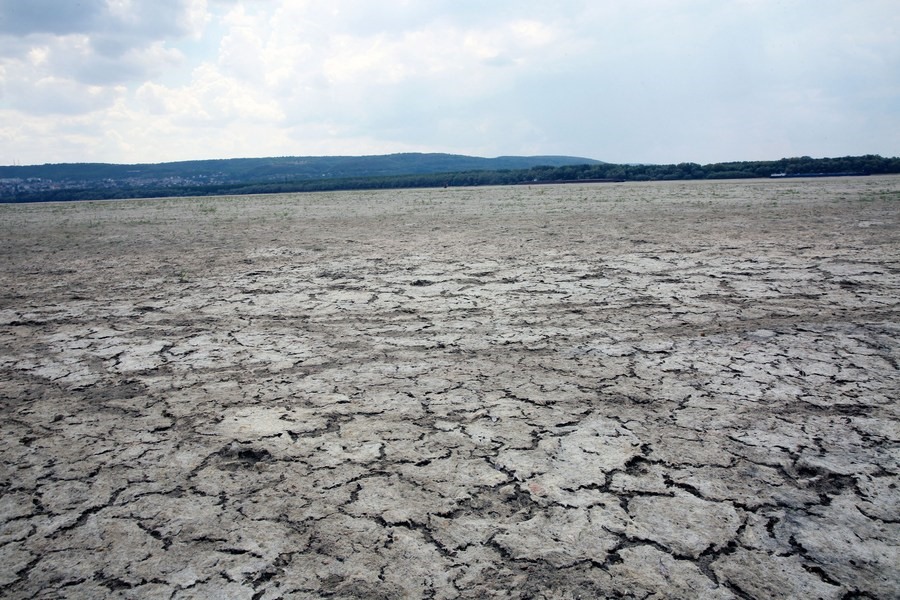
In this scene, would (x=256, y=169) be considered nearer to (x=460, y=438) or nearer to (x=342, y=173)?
(x=342, y=173)

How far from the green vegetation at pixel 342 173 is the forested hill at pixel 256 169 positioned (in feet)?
0.46

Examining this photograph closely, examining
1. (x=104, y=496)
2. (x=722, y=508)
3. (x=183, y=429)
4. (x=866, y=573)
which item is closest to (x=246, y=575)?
(x=104, y=496)

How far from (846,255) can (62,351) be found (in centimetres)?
810

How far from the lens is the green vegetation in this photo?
32.3 meters

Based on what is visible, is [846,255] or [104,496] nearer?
[104,496]

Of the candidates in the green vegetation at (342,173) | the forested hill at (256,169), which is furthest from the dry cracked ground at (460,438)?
the forested hill at (256,169)

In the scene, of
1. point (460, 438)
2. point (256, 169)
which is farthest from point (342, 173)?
point (460, 438)

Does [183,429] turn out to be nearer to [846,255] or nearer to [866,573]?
[866,573]

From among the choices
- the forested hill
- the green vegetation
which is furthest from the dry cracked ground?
the forested hill

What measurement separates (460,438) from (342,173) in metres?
96.6

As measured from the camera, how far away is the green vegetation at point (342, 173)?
106ft

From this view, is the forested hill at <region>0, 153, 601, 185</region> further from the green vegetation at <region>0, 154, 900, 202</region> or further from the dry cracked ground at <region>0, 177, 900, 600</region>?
the dry cracked ground at <region>0, 177, 900, 600</region>

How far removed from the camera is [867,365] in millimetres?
3305

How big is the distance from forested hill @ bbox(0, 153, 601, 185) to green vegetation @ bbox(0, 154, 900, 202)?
139 millimetres
